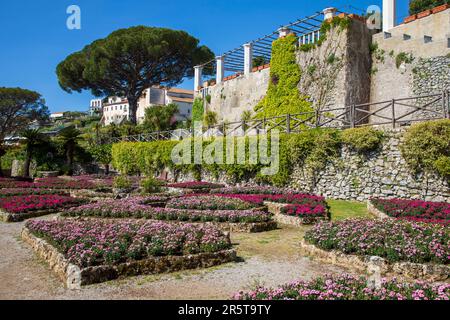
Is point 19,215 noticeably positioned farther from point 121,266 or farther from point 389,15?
point 389,15

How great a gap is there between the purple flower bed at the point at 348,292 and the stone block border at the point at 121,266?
2.68 meters

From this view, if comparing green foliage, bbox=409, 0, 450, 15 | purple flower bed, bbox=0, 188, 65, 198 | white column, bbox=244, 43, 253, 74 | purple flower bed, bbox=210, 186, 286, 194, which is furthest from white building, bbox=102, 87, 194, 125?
purple flower bed, bbox=210, 186, 286, 194

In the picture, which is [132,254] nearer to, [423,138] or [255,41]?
[423,138]

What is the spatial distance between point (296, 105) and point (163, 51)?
2470 cm

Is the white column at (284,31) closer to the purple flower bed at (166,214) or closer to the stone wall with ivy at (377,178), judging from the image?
the stone wall with ivy at (377,178)

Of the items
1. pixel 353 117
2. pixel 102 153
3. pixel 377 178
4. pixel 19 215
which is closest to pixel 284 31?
pixel 353 117

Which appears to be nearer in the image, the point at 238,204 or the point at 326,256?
the point at 326,256

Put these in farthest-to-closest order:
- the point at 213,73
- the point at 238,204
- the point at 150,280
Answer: the point at 213,73 → the point at 238,204 → the point at 150,280

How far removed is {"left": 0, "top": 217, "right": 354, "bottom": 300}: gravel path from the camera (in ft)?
20.4

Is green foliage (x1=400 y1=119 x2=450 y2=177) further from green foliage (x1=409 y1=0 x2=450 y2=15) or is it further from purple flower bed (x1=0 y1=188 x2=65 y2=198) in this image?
green foliage (x1=409 y1=0 x2=450 y2=15)

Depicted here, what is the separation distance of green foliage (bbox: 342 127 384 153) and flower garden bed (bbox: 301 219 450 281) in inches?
285

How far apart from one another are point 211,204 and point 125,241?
597 cm
